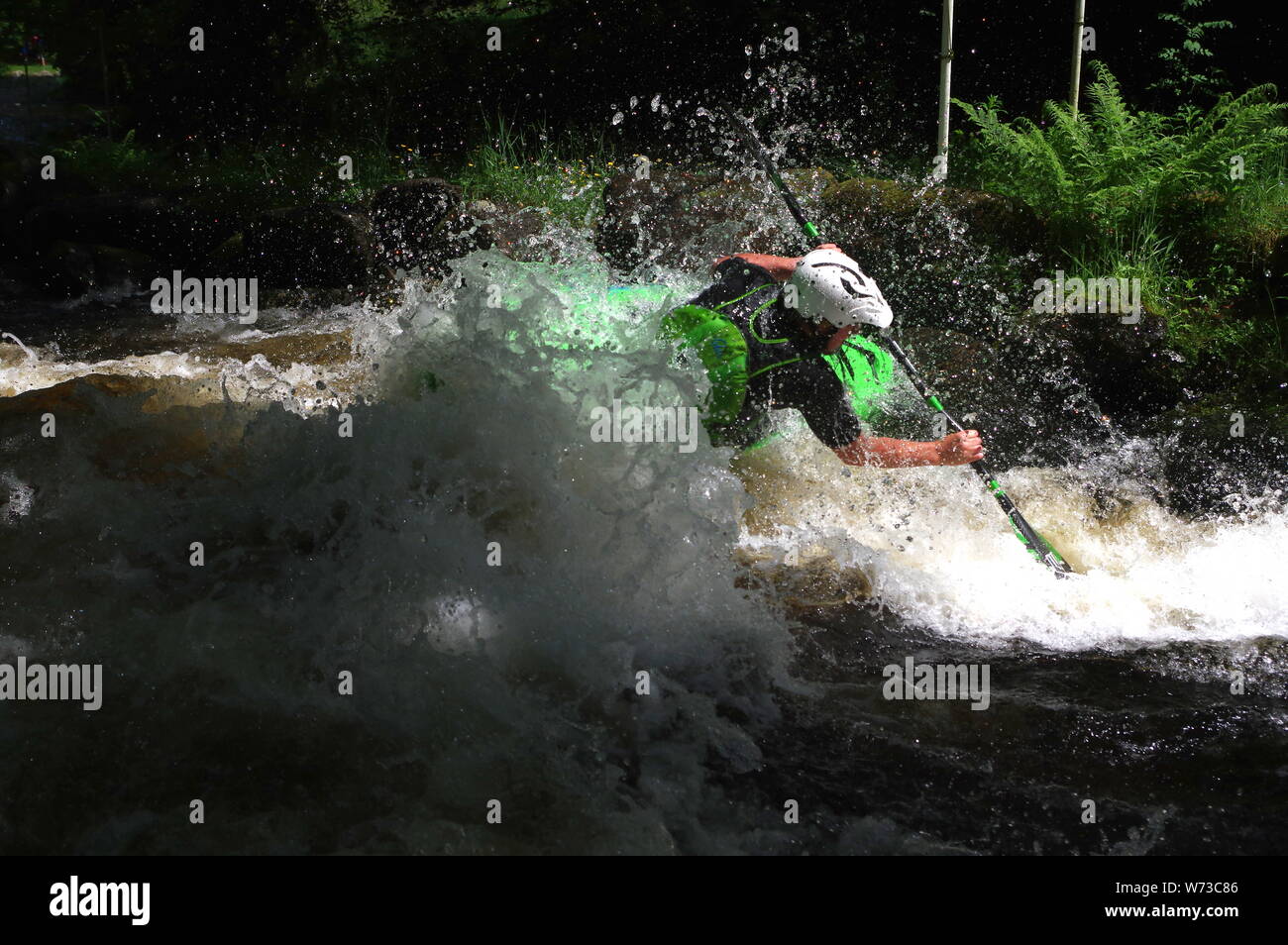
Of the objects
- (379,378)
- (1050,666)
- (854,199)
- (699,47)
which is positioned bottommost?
(1050,666)

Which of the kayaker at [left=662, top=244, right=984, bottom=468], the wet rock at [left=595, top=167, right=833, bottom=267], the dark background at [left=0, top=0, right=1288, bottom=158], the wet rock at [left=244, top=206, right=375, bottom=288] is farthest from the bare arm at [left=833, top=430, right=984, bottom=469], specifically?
the dark background at [left=0, top=0, right=1288, bottom=158]

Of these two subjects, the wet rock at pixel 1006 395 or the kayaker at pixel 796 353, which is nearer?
the kayaker at pixel 796 353

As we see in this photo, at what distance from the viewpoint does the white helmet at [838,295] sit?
A: 170 inches

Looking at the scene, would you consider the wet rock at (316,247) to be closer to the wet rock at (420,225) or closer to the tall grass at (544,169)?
the wet rock at (420,225)

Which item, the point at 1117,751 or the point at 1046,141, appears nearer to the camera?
the point at 1117,751

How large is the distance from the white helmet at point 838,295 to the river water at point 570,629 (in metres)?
A: 0.66

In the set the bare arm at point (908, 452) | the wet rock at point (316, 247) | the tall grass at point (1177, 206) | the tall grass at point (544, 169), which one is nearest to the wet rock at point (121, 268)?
the wet rock at point (316, 247)

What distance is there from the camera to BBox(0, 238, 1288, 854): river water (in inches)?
137

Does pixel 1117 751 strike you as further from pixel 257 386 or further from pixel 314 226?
pixel 314 226

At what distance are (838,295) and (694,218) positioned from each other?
11.9 feet

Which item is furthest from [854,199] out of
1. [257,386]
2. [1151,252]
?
[257,386]

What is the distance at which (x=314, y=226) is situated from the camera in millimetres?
8719

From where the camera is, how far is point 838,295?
4328mm
